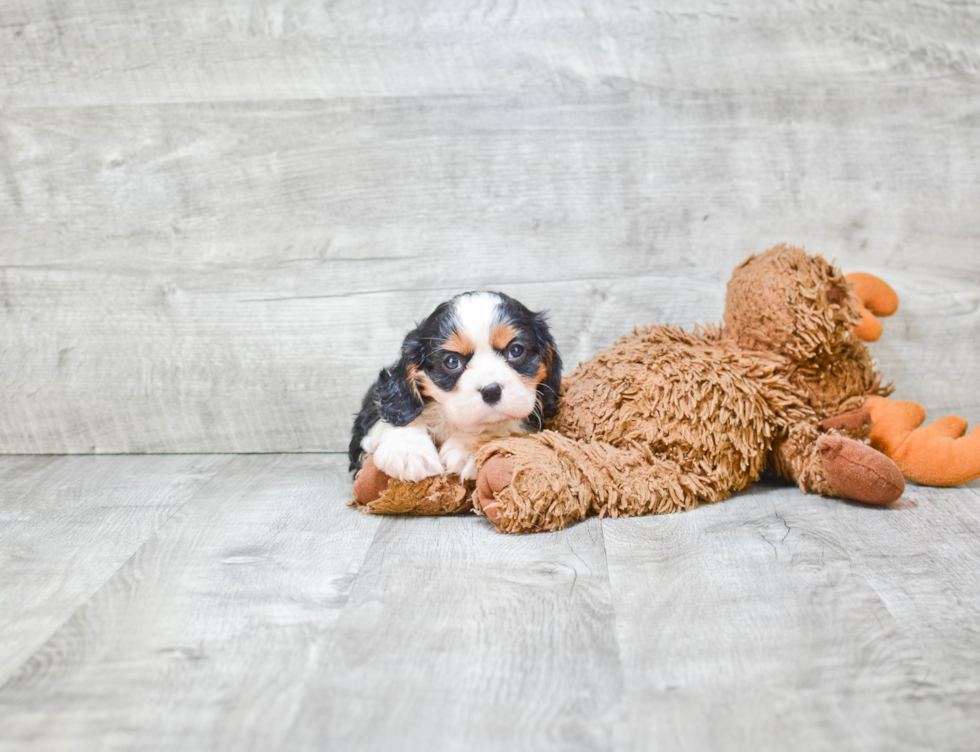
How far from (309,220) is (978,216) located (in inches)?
63.7

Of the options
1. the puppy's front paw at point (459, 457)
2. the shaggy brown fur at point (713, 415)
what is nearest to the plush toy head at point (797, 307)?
the shaggy brown fur at point (713, 415)

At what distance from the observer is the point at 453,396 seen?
4.95ft

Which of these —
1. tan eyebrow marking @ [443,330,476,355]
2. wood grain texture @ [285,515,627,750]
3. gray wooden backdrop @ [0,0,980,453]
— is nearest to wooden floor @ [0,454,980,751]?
→ wood grain texture @ [285,515,627,750]

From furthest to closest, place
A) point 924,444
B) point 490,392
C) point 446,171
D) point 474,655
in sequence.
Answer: point 446,171 → point 924,444 → point 490,392 → point 474,655

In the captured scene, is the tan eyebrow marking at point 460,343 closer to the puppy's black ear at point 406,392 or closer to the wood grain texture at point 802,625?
the puppy's black ear at point 406,392

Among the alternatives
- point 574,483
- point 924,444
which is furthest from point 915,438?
point 574,483

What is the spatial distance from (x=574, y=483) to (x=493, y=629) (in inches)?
17.6

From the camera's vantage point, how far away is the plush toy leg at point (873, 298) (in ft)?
5.86

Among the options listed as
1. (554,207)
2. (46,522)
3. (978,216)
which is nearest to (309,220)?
(554,207)

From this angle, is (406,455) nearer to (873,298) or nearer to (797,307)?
(797,307)

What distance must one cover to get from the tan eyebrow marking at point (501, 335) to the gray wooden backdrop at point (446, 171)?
588mm

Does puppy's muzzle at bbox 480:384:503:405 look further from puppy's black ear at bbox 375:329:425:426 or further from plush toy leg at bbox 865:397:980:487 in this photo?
plush toy leg at bbox 865:397:980:487

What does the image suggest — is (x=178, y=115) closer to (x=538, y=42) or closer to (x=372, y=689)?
(x=538, y=42)

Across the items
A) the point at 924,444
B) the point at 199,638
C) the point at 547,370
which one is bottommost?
the point at 924,444
